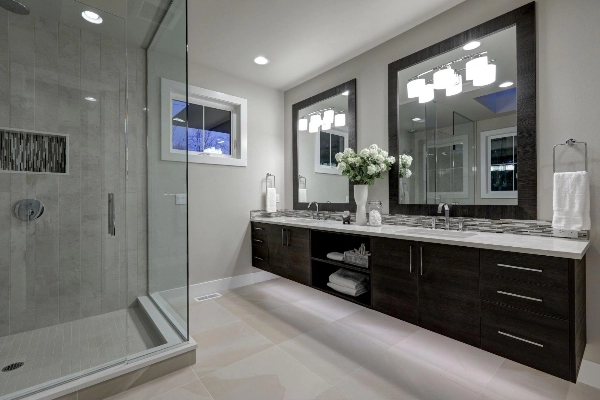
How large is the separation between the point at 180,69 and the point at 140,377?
207 centimetres

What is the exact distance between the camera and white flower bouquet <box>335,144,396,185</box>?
2.65 metres

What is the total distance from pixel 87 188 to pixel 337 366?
8.39 feet

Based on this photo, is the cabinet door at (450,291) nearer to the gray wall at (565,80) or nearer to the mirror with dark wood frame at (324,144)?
the gray wall at (565,80)

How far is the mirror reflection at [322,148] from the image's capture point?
3252 mm

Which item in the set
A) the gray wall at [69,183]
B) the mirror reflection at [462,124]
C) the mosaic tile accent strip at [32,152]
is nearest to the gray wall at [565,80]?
the mirror reflection at [462,124]

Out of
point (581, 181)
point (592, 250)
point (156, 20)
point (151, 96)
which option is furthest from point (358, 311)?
point (156, 20)

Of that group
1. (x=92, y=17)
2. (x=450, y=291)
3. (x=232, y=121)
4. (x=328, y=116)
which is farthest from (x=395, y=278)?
(x=92, y=17)

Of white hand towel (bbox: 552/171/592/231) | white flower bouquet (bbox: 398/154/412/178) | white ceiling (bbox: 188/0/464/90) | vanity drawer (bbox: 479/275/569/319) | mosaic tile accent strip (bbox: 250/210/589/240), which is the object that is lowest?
vanity drawer (bbox: 479/275/569/319)

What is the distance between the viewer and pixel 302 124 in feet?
12.3

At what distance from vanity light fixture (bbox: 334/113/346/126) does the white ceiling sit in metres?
0.58

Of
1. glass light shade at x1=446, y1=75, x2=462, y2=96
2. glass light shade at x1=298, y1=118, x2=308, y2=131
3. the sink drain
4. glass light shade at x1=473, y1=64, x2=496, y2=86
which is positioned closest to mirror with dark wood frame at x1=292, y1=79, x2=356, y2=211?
glass light shade at x1=298, y1=118, x2=308, y2=131

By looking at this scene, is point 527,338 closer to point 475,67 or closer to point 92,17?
point 475,67

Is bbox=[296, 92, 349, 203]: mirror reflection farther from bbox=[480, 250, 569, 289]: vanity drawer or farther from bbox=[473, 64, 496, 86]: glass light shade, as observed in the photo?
bbox=[480, 250, 569, 289]: vanity drawer

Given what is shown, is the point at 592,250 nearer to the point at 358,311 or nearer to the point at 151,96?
the point at 358,311
